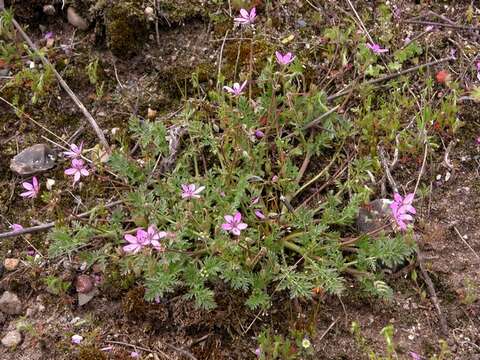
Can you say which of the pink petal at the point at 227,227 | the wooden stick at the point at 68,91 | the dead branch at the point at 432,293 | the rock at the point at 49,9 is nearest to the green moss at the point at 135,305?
the pink petal at the point at 227,227

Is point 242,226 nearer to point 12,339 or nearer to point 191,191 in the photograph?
point 191,191

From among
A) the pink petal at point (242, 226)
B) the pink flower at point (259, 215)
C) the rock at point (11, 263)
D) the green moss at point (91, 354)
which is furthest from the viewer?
the rock at point (11, 263)

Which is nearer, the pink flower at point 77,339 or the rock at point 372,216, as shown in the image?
the pink flower at point 77,339

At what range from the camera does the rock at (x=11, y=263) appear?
110 inches

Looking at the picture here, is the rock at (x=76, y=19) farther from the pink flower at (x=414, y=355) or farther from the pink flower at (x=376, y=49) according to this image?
the pink flower at (x=414, y=355)

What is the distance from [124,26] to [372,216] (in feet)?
5.69

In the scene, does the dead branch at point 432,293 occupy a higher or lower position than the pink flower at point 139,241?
lower

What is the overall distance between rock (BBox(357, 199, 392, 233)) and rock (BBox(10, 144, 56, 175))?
1600mm

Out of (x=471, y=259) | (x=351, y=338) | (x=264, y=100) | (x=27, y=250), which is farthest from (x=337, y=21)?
(x=27, y=250)

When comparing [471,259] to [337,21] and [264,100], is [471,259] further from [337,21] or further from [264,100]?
[337,21]

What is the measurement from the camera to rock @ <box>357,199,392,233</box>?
2725 mm

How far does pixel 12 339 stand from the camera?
2.61 metres

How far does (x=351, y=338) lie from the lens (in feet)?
8.38

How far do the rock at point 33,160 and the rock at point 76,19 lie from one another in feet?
2.73
